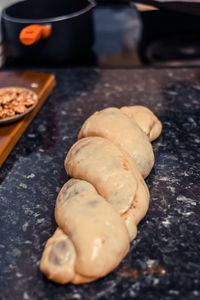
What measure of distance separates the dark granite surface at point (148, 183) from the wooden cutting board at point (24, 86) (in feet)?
0.10

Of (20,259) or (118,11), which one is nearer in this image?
(20,259)

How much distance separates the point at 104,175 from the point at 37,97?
617 mm

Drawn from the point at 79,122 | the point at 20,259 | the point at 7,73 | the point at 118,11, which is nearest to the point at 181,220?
the point at 20,259

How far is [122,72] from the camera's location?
5.48ft

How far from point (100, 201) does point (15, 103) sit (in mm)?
646

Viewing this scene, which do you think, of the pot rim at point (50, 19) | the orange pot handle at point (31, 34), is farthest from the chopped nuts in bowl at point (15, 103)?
the pot rim at point (50, 19)

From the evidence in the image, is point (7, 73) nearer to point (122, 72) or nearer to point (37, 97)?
point (37, 97)

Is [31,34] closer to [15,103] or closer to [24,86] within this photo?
[24,86]

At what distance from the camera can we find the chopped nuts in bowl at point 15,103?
4.02 ft

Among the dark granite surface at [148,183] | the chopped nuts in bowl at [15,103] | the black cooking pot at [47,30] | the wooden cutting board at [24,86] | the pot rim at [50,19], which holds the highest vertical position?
the pot rim at [50,19]

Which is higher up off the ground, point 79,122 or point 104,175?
point 104,175

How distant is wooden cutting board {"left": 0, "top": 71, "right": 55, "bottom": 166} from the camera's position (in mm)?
1181

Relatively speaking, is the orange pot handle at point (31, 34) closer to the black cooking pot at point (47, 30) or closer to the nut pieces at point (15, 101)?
the black cooking pot at point (47, 30)

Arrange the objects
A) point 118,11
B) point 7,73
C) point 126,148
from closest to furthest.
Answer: point 126,148 → point 7,73 → point 118,11
